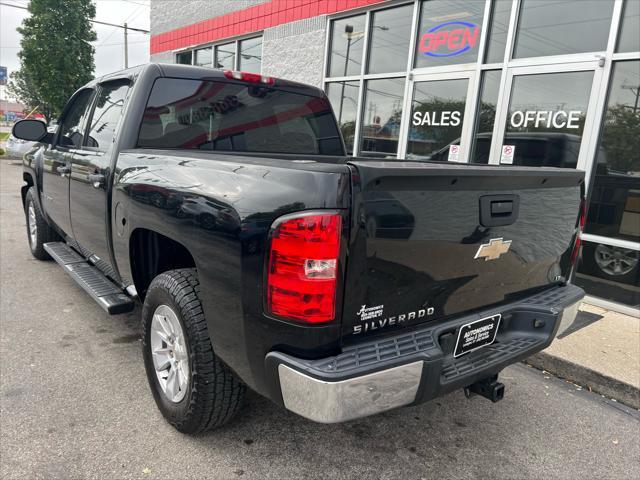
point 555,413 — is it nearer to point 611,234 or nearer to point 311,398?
point 311,398

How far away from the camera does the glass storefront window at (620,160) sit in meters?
4.79

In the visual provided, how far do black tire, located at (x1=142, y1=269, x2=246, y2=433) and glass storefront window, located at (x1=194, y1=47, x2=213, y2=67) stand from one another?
1009 centimetres

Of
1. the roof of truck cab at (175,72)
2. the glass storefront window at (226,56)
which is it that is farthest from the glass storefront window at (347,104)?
the roof of truck cab at (175,72)

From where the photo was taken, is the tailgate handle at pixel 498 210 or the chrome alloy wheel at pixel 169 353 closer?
the tailgate handle at pixel 498 210

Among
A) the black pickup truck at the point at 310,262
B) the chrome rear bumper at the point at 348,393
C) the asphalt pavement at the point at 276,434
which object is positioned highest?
the black pickup truck at the point at 310,262

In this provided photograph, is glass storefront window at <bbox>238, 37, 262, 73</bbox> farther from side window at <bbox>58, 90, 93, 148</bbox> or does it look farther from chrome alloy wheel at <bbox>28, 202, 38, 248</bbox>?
side window at <bbox>58, 90, 93, 148</bbox>

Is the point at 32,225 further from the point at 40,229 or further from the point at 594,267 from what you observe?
the point at 594,267

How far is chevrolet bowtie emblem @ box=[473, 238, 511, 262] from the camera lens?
2199mm

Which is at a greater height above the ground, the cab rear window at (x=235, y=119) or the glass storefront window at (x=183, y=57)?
the glass storefront window at (x=183, y=57)

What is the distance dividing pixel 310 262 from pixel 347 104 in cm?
667

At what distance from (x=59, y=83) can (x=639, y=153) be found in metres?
22.0

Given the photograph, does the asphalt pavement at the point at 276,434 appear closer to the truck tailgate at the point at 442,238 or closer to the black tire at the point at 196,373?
the black tire at the point at 196,373

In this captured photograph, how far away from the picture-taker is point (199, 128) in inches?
130

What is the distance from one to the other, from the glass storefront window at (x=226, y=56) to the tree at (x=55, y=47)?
12.5m
